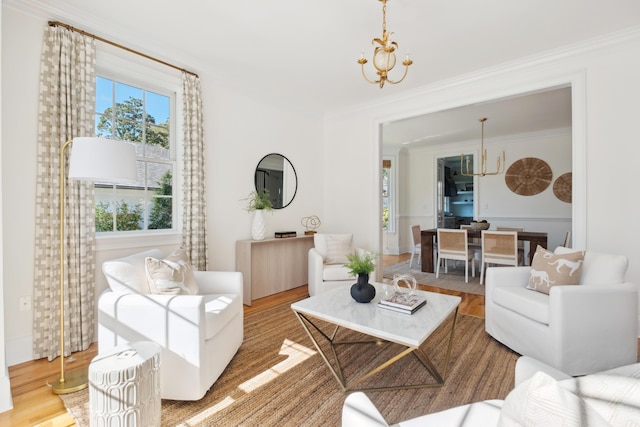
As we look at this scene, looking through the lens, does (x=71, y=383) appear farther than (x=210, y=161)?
No

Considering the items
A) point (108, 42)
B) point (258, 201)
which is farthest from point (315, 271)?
point (108, 42)

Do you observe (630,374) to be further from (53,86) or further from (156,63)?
(156,63)

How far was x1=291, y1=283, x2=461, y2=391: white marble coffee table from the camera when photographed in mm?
1760

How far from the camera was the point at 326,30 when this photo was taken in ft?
9.33

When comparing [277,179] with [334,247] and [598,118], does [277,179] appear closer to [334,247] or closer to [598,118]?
[334,247]

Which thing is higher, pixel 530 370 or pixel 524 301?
pixel 530 370

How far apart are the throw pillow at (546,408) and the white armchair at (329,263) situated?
281cm

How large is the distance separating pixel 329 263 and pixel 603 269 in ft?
8.47

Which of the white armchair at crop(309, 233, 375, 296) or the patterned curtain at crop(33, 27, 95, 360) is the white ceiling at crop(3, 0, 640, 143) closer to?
the patterned curtain at crop(33, 27, 95, 360)

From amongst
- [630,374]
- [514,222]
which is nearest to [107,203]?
[630,374]

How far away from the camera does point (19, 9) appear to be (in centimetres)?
234

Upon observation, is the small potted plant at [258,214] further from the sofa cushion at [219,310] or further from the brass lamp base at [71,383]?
the brass lamp base at [71,383]

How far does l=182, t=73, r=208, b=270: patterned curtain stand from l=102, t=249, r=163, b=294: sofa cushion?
1.17 metres

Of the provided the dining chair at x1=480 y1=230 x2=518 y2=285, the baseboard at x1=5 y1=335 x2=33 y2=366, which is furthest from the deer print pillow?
the baseboard at x1=5 y1=335 x2=33 y2=366
